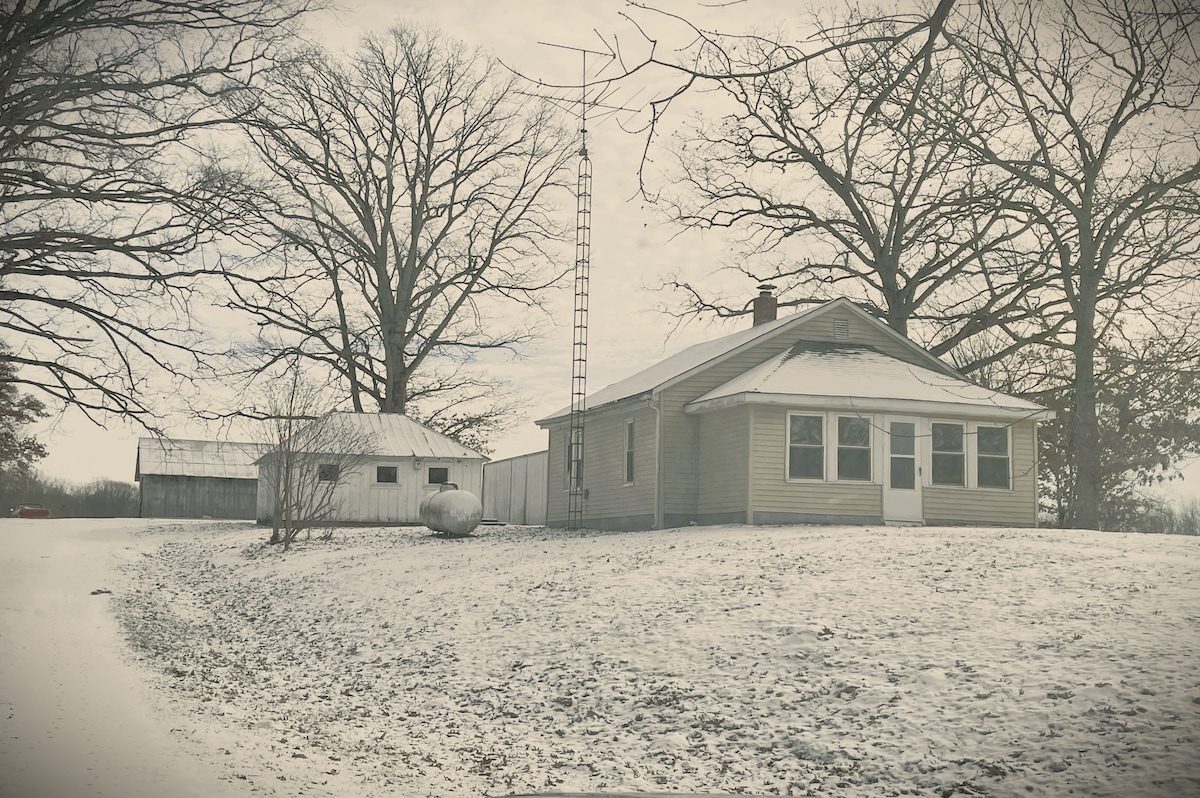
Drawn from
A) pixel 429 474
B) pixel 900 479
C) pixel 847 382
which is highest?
pixel 847 382

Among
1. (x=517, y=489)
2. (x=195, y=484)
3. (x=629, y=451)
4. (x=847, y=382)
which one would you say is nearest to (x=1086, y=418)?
(x=847, y=382)

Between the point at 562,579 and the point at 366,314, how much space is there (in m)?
26.7

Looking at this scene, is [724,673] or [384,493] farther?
[384,493]

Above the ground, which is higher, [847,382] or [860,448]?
[847,382]

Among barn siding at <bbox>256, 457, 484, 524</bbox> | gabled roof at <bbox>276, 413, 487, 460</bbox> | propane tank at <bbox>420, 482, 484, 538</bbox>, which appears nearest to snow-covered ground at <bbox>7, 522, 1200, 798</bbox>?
propane tank at <bbox>420, 482, 484, 538</bbox>

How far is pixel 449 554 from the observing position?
2220cm

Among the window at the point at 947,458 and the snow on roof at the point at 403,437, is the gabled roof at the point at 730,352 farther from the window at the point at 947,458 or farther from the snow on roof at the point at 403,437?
the snow on roof at the point at 403,437

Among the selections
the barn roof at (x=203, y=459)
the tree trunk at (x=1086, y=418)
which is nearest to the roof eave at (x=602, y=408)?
the tree trunk at (x=1086, y=418)

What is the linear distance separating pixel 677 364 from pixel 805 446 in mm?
7191

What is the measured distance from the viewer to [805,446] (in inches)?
930

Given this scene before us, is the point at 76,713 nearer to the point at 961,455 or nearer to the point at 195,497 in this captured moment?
the point at 961,455

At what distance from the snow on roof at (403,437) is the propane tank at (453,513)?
26.5ft

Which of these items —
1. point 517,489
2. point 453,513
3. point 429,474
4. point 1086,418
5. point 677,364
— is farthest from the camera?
point 517,489

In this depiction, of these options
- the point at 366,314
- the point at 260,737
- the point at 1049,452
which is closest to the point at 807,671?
the point at 260,737
